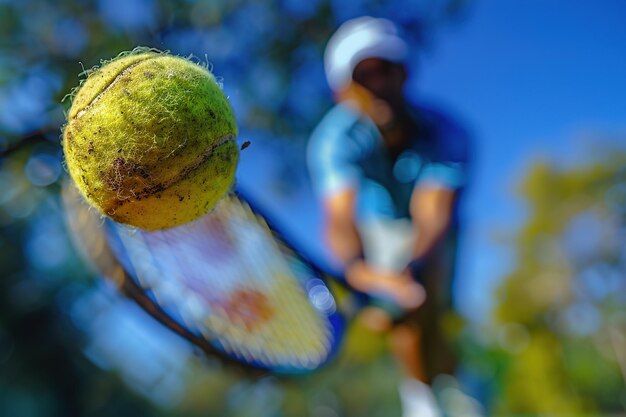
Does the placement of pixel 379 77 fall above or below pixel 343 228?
above

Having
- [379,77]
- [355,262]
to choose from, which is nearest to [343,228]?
[355,262]

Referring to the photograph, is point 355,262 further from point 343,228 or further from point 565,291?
point 565,291

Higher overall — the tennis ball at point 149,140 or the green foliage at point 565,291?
the tennis ball at point 149,140

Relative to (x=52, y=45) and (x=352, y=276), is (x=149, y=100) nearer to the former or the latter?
(x=352, y=276)

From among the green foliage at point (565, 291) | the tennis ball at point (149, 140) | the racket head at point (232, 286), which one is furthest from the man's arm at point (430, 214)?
the green foliage at point (565, 291)

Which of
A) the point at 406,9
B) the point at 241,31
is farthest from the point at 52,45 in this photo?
Result: the point at 406,9

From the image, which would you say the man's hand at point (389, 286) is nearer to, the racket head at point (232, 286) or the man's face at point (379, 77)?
the racket head at point (232, 286)

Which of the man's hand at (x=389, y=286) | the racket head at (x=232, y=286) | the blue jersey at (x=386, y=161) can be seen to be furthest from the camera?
the blue jersey at (x=386, y=161)
